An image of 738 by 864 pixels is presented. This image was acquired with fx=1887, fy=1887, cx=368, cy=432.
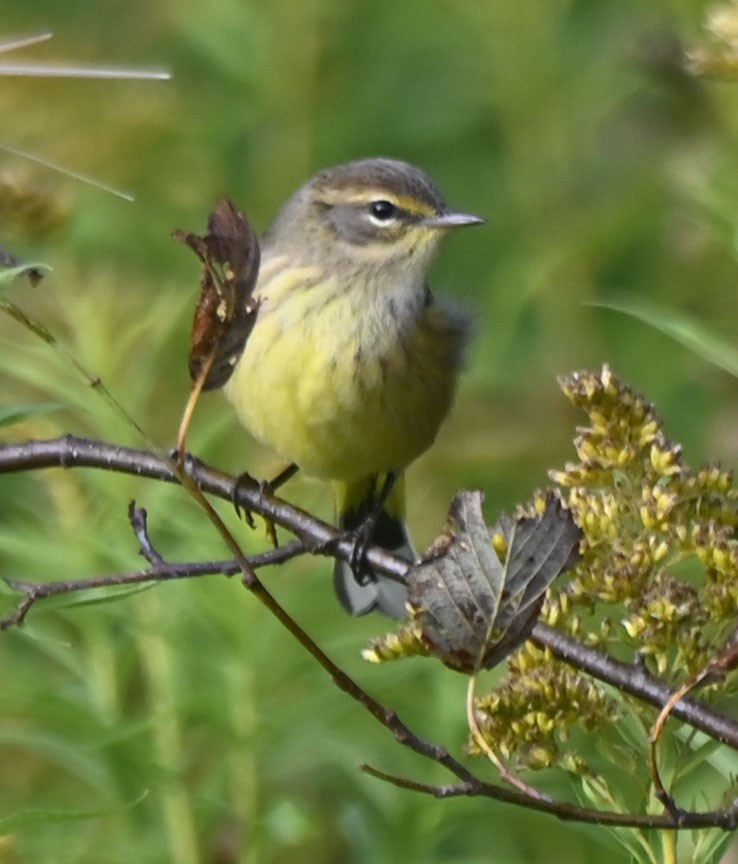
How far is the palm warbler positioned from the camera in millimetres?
3711

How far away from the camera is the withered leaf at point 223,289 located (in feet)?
6.18

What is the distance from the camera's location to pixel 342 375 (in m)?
3.75

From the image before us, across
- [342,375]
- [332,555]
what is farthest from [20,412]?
[342,375]

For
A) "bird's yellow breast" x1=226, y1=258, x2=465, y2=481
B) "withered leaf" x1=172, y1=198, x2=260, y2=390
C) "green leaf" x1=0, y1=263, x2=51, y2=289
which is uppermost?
"bird's yellow breast" x1=226, y1=258, x2=465, y2=481

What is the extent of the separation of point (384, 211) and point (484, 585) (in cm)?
245

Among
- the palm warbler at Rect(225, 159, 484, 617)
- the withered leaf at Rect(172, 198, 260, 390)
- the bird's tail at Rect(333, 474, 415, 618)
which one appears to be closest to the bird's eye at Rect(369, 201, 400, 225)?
the palm warbler at Rect(225, 159, 484, 617)

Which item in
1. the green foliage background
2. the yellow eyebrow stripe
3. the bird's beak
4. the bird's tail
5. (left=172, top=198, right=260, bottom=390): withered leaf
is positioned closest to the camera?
(left=172, top=198, right=260, bottom=390): withered leaf

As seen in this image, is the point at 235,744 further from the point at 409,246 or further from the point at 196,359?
the point at 409,246

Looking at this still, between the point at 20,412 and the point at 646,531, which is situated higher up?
the point at 20,412

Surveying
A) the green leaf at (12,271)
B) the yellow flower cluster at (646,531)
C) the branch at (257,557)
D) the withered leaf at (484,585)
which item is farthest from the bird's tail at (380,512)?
the withered leaf at (484,585)

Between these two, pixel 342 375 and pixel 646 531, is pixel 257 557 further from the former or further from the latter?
pixel 342 375

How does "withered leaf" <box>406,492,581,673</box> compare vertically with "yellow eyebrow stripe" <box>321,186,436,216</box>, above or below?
below

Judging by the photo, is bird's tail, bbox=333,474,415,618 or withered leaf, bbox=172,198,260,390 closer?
withered leaf, bbox=172,198,260,390

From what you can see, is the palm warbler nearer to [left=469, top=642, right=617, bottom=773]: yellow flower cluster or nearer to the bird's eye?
the bird's eye
